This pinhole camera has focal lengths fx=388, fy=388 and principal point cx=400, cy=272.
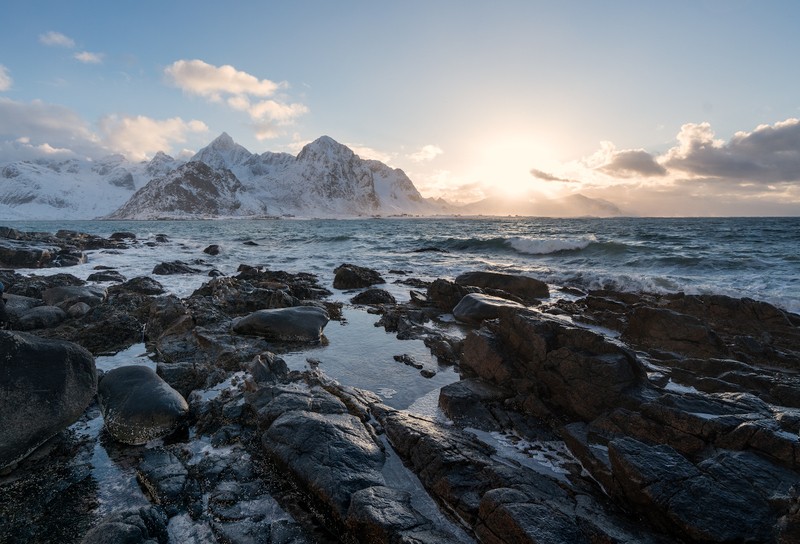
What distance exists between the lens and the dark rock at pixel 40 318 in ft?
31.9

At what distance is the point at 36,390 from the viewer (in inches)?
199

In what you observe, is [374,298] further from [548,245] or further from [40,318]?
[548,245]

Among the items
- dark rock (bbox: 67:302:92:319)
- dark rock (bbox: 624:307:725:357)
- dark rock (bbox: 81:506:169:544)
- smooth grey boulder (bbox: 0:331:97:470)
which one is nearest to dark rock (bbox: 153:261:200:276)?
dark rock (bbox: 67:302:92:319)

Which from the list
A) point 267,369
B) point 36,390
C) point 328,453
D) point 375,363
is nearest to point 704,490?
point 328,453

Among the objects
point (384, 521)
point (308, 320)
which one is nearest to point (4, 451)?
point (384, 521)

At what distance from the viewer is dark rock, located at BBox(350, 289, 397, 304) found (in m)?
15.1

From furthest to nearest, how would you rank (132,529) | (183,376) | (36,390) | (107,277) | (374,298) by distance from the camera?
(107,277) → (374,298) → (183,376) → (36,390) → (132,529)

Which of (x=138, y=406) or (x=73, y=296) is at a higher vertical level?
(x=73, y=296)

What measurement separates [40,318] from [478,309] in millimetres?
11884

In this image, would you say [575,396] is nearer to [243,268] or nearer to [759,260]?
[243,268]

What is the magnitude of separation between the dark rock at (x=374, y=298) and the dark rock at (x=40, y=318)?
8683 millimetres

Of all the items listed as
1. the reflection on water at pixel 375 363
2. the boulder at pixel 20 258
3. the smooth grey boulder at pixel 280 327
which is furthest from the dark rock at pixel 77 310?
the boulder at pixel 20 258

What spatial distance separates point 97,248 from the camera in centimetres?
3547

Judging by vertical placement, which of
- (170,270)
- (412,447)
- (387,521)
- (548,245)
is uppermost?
(548,245)
